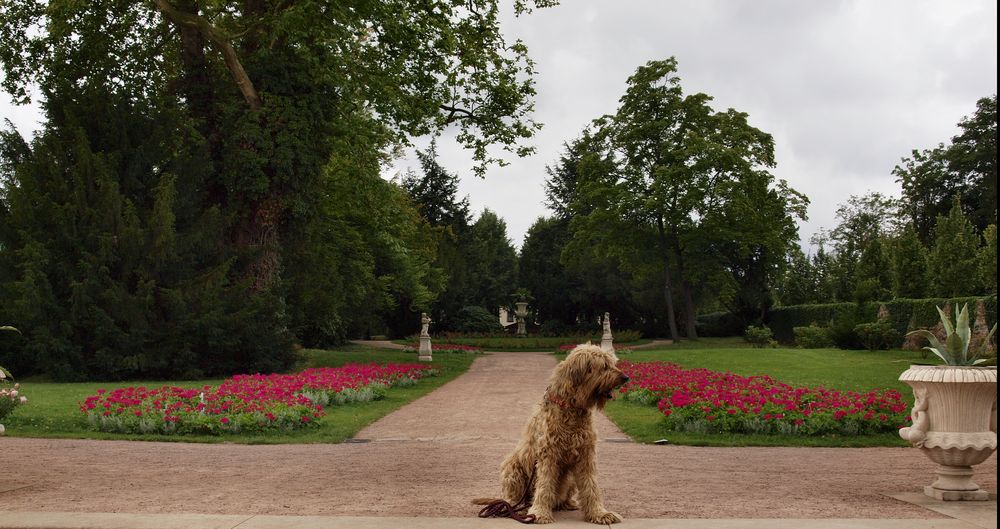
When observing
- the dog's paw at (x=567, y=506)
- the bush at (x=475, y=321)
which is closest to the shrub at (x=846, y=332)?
the bush at (x=475, y=321)

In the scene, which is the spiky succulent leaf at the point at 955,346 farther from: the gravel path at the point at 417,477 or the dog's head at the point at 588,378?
the dog's head at the point at 588,378

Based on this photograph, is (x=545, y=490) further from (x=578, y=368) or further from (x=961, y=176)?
(x=961, y=176)

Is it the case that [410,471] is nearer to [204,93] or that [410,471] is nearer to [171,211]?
[171,211]

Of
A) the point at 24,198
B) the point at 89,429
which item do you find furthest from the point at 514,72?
the point at 89,429

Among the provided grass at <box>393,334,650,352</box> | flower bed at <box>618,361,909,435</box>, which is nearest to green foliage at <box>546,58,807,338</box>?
grass at <box>393,334,650,352</box>

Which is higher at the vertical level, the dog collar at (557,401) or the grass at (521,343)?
the dog collar at (557,401)

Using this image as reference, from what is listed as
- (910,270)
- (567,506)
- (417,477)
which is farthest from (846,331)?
(567,506)

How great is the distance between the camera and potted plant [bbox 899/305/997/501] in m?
6.54

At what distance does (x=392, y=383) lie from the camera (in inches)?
830

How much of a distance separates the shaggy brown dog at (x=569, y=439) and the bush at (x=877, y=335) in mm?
28811

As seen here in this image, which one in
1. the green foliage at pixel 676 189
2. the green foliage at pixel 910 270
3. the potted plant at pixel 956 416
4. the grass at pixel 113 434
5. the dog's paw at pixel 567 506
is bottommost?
the grass at pixel 113 434

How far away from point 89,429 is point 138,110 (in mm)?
12642

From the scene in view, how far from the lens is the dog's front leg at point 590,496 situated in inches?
224

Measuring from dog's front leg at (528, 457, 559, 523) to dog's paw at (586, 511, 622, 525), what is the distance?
11.3 inches
